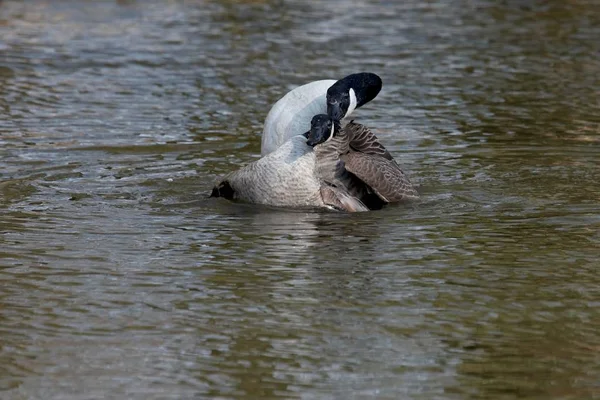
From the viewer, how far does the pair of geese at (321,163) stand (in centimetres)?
973

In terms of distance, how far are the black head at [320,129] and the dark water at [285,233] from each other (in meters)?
0.62

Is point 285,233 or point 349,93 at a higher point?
point 349,93

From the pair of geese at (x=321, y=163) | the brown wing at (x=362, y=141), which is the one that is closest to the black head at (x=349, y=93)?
the pair of geese at (x=321, y=163)

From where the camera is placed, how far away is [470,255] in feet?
27.0

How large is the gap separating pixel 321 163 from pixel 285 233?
3.92 ft

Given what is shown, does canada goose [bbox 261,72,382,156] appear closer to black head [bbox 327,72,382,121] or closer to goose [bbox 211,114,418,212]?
black head [bbox 327,72,382,121]

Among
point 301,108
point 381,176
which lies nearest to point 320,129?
point 381,176

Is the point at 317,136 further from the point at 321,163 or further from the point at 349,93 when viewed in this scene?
the point at 349,93

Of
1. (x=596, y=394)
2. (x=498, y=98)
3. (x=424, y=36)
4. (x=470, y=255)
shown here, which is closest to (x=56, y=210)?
(x=470, y=255)

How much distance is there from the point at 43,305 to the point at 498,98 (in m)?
8.66

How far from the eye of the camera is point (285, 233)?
8945 mm

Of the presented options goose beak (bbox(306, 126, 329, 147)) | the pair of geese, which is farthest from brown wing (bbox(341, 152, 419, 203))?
goose beak (bbox(306, 126, 329, 147))

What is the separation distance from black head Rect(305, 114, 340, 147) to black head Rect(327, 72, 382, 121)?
19 centimetres

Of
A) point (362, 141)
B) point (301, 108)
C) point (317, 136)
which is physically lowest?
point (362, 141)
